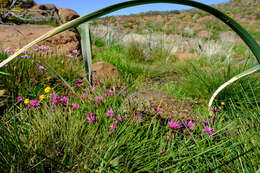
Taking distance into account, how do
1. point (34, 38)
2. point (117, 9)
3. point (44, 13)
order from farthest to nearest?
point (44, 13), point (34, 38), point (117, 9)

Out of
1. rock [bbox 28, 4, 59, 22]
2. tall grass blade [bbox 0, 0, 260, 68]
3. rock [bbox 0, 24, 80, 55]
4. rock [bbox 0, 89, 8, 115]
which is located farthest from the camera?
rock [bbox 28, 4, 59, 22]

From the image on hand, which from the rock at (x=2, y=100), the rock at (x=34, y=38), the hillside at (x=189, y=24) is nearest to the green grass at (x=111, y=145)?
the rock at (x=2, y=100)

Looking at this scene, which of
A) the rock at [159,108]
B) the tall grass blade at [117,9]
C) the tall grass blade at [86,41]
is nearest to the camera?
the tall grass blade at [117,9]

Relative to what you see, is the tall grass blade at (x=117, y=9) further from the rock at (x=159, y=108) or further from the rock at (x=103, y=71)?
the rock at (x=103, y=71)

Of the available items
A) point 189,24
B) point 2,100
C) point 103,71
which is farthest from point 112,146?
point 189,24

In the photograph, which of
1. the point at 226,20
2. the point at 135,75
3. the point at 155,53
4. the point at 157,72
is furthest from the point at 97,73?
the point at 155,53

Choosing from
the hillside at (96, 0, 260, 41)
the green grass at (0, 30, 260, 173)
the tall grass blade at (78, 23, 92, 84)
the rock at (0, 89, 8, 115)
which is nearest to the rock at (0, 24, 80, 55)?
the rock at (0, 89, 8, 115)

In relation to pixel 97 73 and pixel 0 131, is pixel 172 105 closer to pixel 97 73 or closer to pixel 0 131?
pixel 0 131

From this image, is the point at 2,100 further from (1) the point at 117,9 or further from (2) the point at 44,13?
(2) the point at 44,13

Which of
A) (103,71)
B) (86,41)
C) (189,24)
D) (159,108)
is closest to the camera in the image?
(86,41)

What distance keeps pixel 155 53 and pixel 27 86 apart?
3.60 meters

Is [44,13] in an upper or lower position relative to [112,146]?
upper

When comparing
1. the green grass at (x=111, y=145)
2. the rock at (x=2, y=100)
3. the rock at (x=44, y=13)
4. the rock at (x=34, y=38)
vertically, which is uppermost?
the rock at (x=44, y=13)

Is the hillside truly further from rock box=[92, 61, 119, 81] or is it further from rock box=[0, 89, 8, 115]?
rock box=[0, 89, 8, 115]
